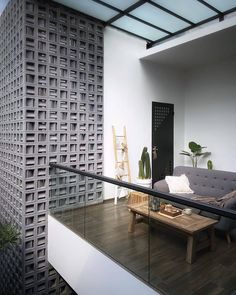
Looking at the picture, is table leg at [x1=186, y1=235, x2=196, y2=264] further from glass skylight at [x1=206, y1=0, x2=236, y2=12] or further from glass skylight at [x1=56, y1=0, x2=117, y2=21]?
glass skylight at [x1=56, y1=0, x2=117, y2=21]

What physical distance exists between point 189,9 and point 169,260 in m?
3.64

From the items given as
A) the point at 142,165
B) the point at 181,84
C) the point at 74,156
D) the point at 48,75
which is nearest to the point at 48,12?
the point at 48,75

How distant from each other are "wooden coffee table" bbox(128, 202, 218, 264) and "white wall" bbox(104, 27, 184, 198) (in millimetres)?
2407

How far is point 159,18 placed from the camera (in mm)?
4125

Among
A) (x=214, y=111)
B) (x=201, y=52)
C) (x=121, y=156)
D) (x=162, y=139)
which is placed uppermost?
(x=201, y=52)

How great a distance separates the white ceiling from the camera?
12.8 ft

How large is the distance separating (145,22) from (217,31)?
128 cm

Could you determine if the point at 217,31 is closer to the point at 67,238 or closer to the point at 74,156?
the point at 74,156

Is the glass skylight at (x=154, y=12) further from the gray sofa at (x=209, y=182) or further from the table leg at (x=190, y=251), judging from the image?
the table leg at (x=190, y=251)

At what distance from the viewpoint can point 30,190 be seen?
3570 mm

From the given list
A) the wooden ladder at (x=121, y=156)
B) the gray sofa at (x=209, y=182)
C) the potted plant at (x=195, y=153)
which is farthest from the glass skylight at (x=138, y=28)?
the gray sofa at (x=209, y=182)

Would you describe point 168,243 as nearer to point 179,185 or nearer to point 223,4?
point 179,185

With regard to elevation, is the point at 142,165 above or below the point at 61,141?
below

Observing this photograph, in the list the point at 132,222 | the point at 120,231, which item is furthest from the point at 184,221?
the point at 120,231
